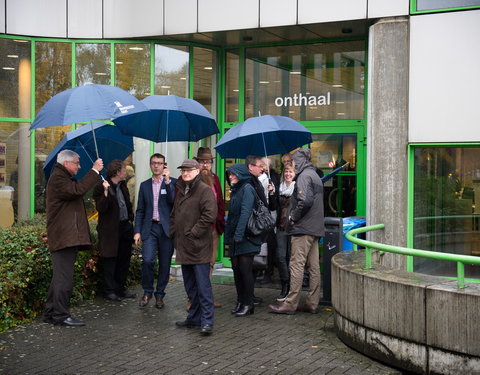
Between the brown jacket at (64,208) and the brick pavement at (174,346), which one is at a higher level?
the brown jacket at (64,208)

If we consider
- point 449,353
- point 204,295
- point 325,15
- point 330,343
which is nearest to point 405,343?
point 449,353

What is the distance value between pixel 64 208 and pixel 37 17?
5.59 meters

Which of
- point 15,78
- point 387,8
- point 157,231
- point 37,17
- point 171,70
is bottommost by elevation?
point 157,231

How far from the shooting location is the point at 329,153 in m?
12.0

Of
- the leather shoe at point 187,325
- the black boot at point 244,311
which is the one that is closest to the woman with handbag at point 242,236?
the black boot at point 244,311

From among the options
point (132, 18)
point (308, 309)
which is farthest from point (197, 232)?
point (132, 18)

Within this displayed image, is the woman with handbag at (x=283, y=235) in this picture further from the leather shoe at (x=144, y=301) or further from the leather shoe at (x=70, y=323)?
the leather shoe at (x=70, y=323)

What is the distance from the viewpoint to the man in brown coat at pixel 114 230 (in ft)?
30.2

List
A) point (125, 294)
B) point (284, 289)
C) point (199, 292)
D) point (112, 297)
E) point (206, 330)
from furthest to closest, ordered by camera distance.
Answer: point (125, 294) < point (284, 289) < point (112, 297) < point (199, 292) < point (206, 330)

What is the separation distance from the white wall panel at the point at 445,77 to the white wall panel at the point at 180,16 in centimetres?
366

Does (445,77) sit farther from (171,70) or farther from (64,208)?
(64,208)

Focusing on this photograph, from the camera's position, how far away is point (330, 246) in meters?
9.23

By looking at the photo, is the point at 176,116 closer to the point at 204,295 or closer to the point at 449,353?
the point at 204,295

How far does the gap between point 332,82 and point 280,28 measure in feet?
4.73
